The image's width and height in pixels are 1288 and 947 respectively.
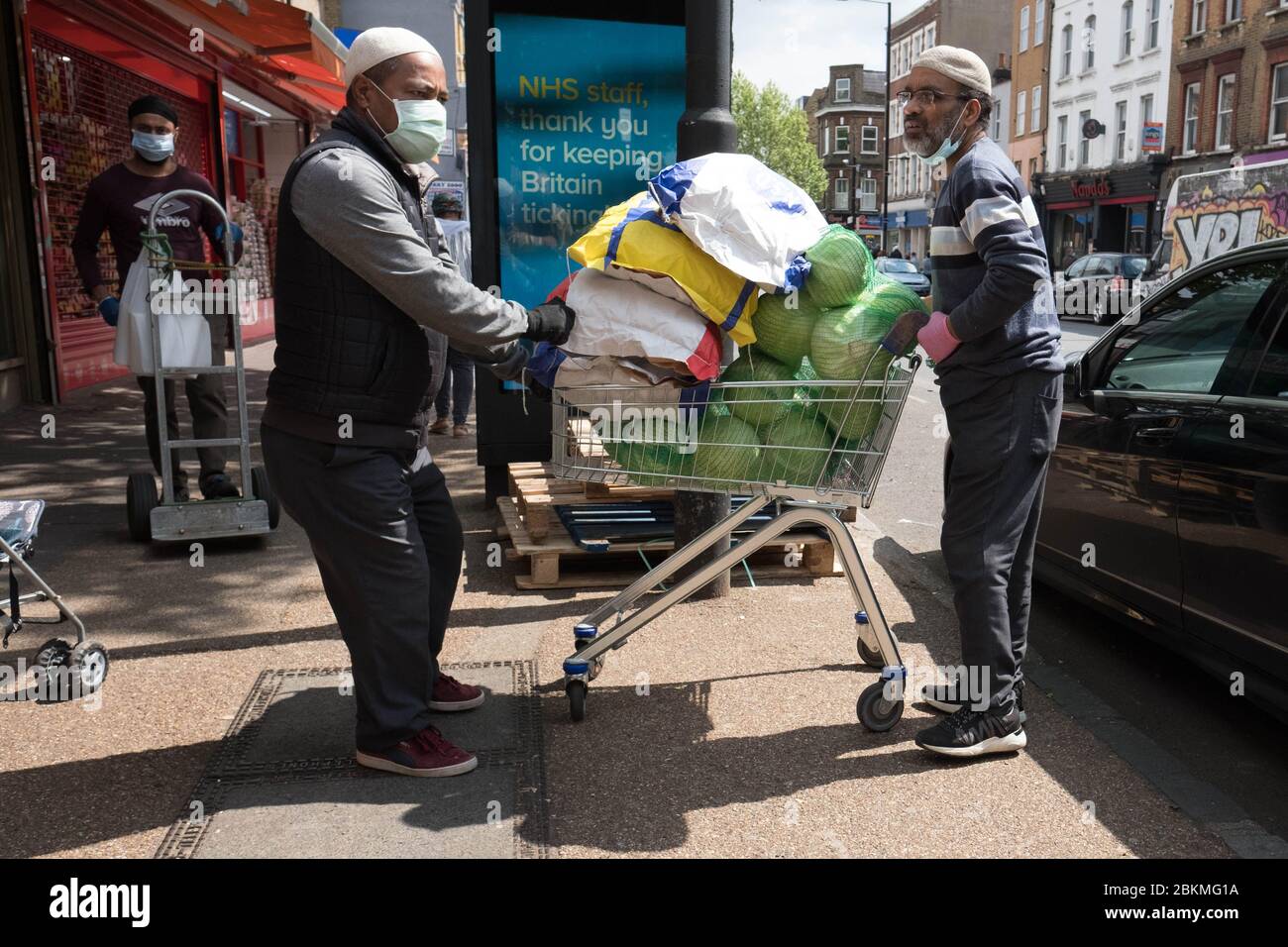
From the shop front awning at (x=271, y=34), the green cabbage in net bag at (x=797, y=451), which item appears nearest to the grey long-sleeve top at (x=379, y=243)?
the green cabbage in net bag at (x=797, y=451)

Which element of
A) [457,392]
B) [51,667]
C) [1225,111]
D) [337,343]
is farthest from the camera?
[1225,111]

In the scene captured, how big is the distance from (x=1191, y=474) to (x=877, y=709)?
1396mm

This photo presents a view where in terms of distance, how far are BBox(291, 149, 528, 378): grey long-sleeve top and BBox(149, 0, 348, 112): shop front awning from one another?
25.9 feet

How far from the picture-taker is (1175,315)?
476 cm

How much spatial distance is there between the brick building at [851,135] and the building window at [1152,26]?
153ft

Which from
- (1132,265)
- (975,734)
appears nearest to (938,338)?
(975,734)

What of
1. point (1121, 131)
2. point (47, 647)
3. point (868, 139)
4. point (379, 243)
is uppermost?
point (868, 139)

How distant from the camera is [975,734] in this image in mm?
3740

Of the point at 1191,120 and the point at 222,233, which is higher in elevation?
the point at 1191,120

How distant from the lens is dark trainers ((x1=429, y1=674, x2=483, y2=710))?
4078 mm

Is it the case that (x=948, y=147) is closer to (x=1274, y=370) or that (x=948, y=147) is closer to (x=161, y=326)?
(x=1274, y=370)
